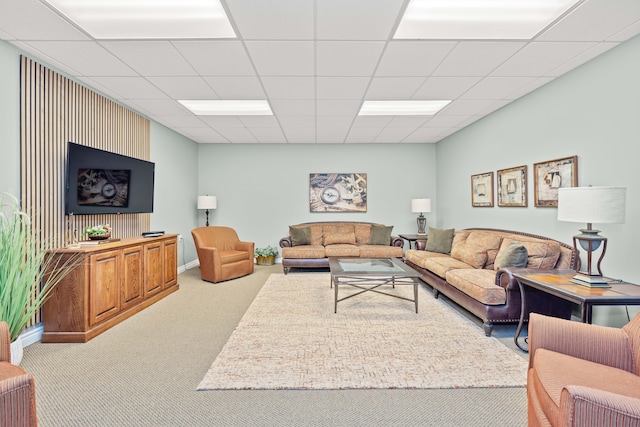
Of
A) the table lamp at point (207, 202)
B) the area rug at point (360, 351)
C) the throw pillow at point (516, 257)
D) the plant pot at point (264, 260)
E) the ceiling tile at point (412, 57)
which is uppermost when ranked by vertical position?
the ceiling tile at point (412, 57)

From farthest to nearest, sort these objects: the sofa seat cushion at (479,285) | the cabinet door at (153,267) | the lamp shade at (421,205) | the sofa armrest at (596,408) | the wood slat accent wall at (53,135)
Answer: the lamp shade at (421,205)
the cabinet door at (153,267)
the sofa seat cushion at (479,285)
the wood slat accent wall at (53,135)
the sofa armrest at (596,408)

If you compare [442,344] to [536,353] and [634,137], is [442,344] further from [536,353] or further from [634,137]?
[634,137]

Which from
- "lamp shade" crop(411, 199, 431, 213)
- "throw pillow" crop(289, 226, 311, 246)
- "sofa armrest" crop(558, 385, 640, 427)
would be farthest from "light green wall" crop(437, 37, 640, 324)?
"throw pillow" crop(289, 226, 311, 246)

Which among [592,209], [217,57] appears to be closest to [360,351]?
[592,209]

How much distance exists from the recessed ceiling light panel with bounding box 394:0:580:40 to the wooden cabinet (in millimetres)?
3420

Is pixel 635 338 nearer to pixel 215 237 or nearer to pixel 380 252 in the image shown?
pixel 380 252

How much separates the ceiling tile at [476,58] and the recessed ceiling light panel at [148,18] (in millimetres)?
2000

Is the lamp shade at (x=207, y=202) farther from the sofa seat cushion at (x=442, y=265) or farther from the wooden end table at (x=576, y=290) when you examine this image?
the wooden end table at (x=576, y=290)

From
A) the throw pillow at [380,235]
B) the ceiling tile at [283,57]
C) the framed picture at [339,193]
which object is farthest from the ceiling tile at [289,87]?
the throw pillow at [380,235]

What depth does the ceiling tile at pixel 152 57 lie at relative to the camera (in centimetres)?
260

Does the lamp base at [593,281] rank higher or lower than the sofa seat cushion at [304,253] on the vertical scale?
higher

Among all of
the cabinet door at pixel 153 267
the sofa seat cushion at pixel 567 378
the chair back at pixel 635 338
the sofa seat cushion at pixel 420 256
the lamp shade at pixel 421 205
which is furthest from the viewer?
the lamp shade at pixel 421 205

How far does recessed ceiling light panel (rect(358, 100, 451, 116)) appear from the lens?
4.28 meters

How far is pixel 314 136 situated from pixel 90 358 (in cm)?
475
